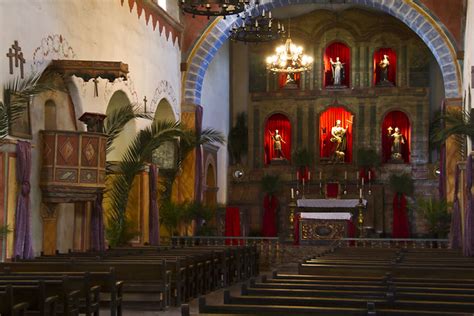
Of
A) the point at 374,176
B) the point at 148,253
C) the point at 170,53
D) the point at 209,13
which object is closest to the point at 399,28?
the point at 374,176

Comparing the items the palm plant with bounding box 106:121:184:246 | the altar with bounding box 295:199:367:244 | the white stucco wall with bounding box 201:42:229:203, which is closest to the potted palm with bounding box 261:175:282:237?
the white stucco wall with bounding box 201:42:229:203

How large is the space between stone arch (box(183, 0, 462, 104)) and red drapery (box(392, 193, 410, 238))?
18.1ft

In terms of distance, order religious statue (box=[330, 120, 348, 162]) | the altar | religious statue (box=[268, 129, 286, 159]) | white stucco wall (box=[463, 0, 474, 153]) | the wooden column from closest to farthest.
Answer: the wooden column, white stucco wall (box=[463, 0, 474, 153]), the altar, religious statue (box=[330, 120, 348, 162]), religious statue (box=[268, 129, 286, 159])

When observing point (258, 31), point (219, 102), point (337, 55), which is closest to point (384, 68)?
point (337, 55)

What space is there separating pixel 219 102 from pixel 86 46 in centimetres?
1185

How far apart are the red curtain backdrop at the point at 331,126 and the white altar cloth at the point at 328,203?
11.1ft

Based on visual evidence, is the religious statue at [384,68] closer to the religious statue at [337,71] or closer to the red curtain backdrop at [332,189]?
the religious statue at [337,71]

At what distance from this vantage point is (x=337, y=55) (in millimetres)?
30422

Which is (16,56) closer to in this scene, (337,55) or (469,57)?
(469,57)

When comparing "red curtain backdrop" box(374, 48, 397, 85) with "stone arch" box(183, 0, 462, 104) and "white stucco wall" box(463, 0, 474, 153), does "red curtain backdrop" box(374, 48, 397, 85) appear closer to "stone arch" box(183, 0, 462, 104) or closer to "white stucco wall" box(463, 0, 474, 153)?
"stone arch" box(183, 0, 462, 104)

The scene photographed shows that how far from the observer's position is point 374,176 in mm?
29219

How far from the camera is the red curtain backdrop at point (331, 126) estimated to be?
3006cm

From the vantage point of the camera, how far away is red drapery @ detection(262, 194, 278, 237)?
29.1 meters

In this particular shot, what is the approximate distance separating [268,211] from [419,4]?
343 inches
